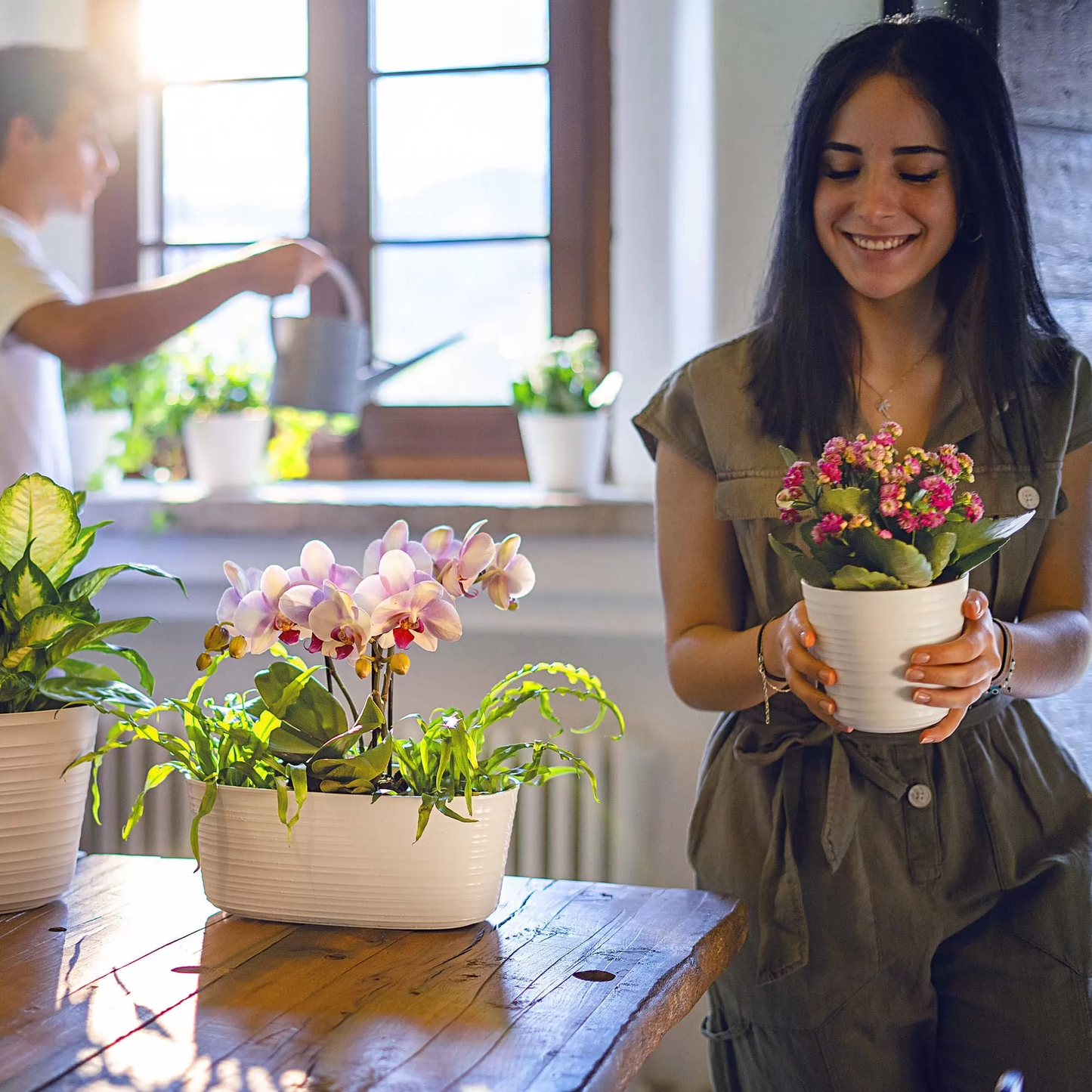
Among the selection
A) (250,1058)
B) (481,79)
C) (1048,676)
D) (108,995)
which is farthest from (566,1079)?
(481,79)

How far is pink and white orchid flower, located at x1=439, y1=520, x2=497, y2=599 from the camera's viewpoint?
1038 mm

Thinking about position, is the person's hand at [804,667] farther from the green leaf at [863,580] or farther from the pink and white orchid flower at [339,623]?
the pink and white orchid flower at [339,623]

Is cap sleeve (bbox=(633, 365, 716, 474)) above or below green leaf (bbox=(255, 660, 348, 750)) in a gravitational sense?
above

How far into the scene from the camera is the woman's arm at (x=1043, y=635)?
3.38 feet

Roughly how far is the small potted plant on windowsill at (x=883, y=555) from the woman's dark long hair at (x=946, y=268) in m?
0.31

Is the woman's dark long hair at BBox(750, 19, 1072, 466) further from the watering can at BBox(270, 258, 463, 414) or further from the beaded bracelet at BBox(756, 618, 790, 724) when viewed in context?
the watering can at BBox(270, 258, 463, 414)

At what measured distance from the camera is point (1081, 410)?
1333mm

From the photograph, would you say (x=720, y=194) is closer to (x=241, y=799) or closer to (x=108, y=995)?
(x=241, y=799)

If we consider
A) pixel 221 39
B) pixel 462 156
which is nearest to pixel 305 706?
pixel 462 156

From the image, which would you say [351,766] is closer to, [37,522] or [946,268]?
[37,522]

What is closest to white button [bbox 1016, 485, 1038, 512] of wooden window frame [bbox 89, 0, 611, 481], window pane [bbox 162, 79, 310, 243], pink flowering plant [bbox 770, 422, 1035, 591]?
pink flowering plant [bbox 770, 422, 1035, 591]

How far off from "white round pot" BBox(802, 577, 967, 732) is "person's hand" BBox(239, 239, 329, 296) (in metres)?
1.14

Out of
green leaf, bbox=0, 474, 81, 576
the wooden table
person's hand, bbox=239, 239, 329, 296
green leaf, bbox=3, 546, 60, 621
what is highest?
person's hand, bbox=239, 239, 329, 296

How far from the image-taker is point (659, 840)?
2121 mm
